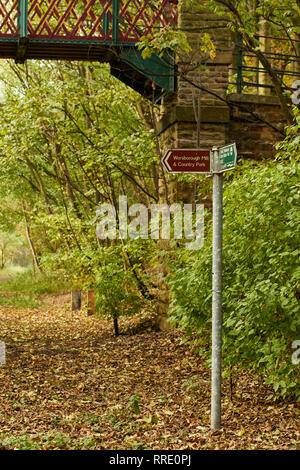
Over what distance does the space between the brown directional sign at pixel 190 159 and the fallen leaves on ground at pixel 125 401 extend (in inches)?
99.0

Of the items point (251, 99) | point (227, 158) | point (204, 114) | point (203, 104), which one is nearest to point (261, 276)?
point (227, 158)

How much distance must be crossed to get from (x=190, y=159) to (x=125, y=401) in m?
3.33

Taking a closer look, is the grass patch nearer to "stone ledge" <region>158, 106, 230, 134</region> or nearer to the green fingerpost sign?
the green fingerpost sign

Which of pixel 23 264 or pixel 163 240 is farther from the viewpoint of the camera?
pixel 23 264

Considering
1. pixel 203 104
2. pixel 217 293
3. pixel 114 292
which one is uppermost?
pixel 203 104

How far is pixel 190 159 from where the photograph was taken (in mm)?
5328

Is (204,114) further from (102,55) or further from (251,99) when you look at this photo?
(102,55)

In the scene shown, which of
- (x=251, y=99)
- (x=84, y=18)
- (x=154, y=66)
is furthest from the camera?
(x=251, y=99)

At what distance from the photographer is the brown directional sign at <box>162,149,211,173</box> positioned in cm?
531

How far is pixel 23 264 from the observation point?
2906 inches

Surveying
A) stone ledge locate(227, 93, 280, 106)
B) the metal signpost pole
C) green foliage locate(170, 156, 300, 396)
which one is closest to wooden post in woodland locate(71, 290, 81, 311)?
stone ledge locate(227, 93, 280, 106)
